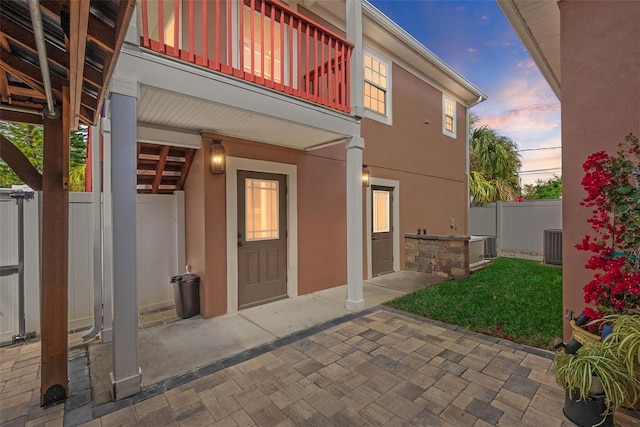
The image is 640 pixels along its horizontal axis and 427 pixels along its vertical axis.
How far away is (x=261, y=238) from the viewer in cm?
477

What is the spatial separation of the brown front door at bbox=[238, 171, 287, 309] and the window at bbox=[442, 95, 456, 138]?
624 centimetres

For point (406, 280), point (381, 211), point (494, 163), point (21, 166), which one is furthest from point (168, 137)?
point (494, 163)

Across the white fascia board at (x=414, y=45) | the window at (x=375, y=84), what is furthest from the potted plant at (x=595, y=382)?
the white fascia board at (x=414, y=45)

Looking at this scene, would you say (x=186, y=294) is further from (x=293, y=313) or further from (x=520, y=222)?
(x=520, y=222)

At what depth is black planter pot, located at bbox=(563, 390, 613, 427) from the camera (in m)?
1.94

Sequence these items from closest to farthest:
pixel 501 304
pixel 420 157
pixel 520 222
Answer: pixel 501 304 → pixel 420 157 → pixel 520 222

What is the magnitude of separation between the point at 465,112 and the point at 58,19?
420 inches

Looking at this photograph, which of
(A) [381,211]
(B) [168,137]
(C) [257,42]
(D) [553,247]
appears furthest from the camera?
(D) [553,247]

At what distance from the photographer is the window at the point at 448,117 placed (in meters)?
8.77

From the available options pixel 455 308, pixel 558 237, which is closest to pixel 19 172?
pixel 455 308

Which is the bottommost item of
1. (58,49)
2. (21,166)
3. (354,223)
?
(354,223)

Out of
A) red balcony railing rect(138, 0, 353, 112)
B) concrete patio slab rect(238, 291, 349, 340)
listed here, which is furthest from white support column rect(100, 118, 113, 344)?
concrete patio slab rect(238, 291, 349, 340)

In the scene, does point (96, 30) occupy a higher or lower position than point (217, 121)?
lower

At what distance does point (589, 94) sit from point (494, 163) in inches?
497
